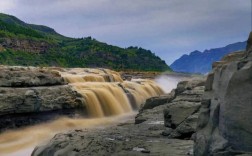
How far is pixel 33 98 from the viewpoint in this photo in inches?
1174

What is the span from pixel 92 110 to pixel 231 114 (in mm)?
25928

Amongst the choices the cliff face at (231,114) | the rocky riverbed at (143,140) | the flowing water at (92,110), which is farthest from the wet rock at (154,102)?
the cliff face at (231,114)

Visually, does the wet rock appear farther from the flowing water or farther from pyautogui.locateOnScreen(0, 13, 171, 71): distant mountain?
pyautogui.locateOnScreen(0, 13, 171, 71): distant mountain

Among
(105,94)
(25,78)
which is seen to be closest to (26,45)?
(105,94)

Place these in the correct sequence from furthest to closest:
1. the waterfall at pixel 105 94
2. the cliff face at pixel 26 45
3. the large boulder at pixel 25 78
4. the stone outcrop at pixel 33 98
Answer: the cliff face at pixel 26 45, the waterfall at pixel 105 94, the large boulder at pixel 25 78, the stone outcrop at pixel 33 98

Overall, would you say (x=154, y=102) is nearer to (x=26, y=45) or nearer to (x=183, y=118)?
(x=183, y=118)

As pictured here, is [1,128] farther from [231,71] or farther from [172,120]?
[231,71]

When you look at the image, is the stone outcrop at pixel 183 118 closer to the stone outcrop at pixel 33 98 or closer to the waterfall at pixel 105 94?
the stone outcrop at pixel 33 98

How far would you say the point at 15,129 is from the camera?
95.6 ft

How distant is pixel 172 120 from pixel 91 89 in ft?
69.8

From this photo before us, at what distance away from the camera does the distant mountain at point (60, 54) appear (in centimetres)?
11603

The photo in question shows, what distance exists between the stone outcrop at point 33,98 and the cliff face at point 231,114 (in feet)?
67.9

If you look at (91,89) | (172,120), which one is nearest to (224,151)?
(172,120)

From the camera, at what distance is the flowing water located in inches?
1023
